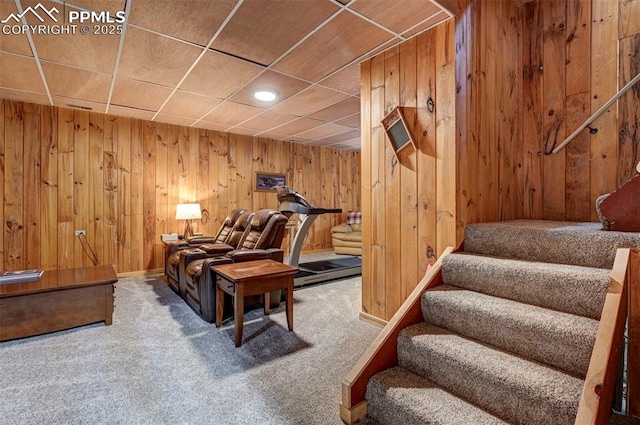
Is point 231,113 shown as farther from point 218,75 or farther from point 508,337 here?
point 508,337

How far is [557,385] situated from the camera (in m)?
1.18

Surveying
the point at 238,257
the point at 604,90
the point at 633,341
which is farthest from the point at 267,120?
the point at 633,341

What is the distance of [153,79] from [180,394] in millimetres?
3120

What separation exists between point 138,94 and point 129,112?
91 centimetres

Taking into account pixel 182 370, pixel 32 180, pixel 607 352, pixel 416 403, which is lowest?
pixel 182 370

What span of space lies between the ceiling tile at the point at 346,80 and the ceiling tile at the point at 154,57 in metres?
1.36

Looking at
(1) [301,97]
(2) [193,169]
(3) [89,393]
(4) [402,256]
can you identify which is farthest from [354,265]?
(3) [89,393]

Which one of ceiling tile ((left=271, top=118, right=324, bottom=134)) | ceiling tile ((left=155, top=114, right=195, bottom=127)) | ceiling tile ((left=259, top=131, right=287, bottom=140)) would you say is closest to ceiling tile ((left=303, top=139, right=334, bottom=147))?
ceiling tile ((left=259, top=131, right=287, bottom=140))

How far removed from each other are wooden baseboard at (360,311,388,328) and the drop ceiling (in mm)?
2428

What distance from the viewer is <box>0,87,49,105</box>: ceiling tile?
3.62m

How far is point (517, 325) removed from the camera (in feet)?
4.77

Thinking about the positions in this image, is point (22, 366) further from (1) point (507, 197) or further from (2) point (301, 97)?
(1) point (507, 197)

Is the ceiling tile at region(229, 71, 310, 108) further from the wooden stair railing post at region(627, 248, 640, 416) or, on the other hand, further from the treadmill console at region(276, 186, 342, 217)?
the wooden stair railing post at region(627, 248, 640, 416)

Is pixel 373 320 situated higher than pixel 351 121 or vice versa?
pixel 351 121
